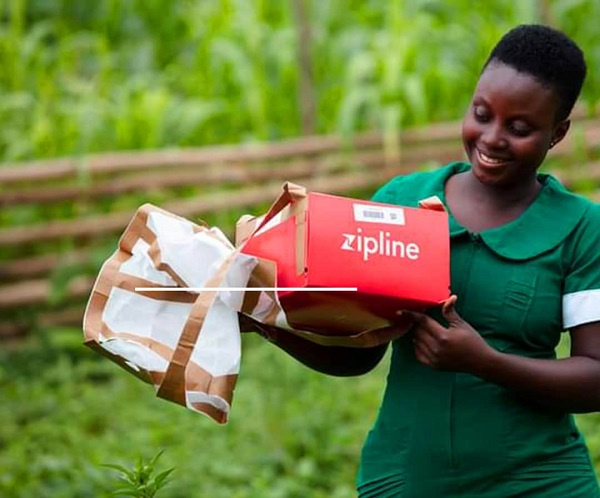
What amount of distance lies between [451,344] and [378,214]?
9.2 inches

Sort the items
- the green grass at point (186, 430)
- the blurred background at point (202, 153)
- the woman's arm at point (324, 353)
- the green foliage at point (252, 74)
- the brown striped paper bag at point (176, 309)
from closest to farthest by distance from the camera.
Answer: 1. the brown striped paper bag at point (176, 309)
2. the woman's arm at point (324, 353)
3. the green grass at point (186, 430)
4. the blurred background at point (202, 153)
5. the green foliage at point (252, 74)

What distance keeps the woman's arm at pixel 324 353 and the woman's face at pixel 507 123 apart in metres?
0.35

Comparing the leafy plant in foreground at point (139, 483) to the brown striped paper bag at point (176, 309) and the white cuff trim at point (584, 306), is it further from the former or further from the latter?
the white cuff trim at point (584, 306)

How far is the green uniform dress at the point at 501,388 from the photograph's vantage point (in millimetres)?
2447

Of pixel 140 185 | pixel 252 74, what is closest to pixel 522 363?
pixel 140 185

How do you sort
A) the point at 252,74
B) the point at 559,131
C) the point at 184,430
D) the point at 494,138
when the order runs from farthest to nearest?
the point at 252,74 → the point at 184,430 → the point at 559,131 → the point at 494,138

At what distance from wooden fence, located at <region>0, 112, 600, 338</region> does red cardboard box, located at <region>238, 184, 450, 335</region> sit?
408cm

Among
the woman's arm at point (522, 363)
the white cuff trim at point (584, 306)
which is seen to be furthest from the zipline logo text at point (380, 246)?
the white cuff trim at point (584, 306)

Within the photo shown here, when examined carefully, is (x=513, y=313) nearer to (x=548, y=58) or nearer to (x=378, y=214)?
(x=378, y=214)

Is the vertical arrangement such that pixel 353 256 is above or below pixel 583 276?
above

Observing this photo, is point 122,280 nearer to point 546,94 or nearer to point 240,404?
point 546,94

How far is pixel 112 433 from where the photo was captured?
211 inches

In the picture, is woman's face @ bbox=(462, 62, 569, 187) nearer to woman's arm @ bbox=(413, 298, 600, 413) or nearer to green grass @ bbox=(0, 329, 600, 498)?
woman's arm @ bbox=(413, 298, 600, 413)

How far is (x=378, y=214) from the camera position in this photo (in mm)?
2311
